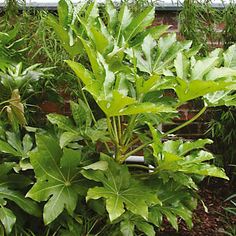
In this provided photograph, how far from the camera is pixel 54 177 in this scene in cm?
182

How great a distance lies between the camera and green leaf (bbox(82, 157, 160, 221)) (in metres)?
1.70

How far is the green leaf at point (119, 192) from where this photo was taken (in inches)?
67.0

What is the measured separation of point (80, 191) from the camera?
185 centimetres

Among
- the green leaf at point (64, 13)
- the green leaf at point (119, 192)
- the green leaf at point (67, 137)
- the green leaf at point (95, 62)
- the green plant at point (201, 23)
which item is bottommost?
the green leaf at point (119, 192)

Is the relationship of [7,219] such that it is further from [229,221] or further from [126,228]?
[229,221]

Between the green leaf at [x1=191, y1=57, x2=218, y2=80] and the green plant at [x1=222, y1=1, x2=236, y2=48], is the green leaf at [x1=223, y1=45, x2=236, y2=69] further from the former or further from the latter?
the green plant at [x1=222, y1=1, x2=236, y2=48]

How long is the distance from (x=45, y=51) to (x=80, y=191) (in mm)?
819

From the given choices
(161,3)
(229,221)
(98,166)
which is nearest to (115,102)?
(98,166)

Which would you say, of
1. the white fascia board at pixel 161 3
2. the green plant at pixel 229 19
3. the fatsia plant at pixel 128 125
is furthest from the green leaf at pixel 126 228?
the white fascia board at pixel 161 3

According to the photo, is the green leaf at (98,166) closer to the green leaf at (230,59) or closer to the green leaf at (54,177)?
the green leaf at (54,177)

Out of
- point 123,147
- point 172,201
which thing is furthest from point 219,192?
point 123,147

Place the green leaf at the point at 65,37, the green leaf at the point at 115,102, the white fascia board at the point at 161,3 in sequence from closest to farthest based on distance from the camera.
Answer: the green leaf at the point at 115,102
the green leaf at the point at 65,37
the white fascia board at the point at 161,3

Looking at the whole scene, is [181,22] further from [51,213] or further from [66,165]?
[51,213]

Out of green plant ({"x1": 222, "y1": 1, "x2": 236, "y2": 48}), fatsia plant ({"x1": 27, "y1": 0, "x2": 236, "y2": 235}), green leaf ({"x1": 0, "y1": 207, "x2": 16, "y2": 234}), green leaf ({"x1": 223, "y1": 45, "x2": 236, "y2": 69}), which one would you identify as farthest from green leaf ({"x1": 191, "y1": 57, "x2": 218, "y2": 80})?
green leaf ({"x1": 0, "y1": 207, "x2": 16, "y2": 234})
